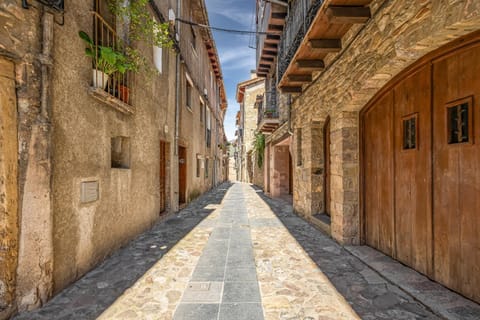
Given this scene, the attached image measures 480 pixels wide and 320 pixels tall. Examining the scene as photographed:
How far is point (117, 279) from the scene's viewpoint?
2.97 m

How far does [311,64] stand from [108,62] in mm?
3573

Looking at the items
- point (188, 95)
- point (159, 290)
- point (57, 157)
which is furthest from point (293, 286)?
point (188, 95)

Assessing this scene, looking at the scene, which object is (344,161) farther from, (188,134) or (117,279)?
(188,134)

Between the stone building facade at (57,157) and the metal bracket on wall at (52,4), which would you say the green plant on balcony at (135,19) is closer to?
the stone building facade at (57,157)

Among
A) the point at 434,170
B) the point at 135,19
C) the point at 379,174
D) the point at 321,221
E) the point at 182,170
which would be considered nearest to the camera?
the point at 434,170

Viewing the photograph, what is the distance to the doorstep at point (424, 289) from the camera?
7.13 ft

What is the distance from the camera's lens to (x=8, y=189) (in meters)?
2.18

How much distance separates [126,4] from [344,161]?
4610mm

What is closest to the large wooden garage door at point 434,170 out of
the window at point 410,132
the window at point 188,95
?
the window at point 410,132

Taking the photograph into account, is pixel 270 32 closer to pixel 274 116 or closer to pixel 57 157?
pixel 274 116

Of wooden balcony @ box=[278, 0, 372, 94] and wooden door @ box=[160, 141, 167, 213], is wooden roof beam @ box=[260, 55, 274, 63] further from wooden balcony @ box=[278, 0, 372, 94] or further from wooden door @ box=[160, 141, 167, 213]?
wooden door @ box=[160, 141, 167, 213]

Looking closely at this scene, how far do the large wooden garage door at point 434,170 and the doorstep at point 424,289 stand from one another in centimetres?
10

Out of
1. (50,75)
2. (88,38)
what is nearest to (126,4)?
(88,38)

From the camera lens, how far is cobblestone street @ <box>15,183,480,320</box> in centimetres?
228
